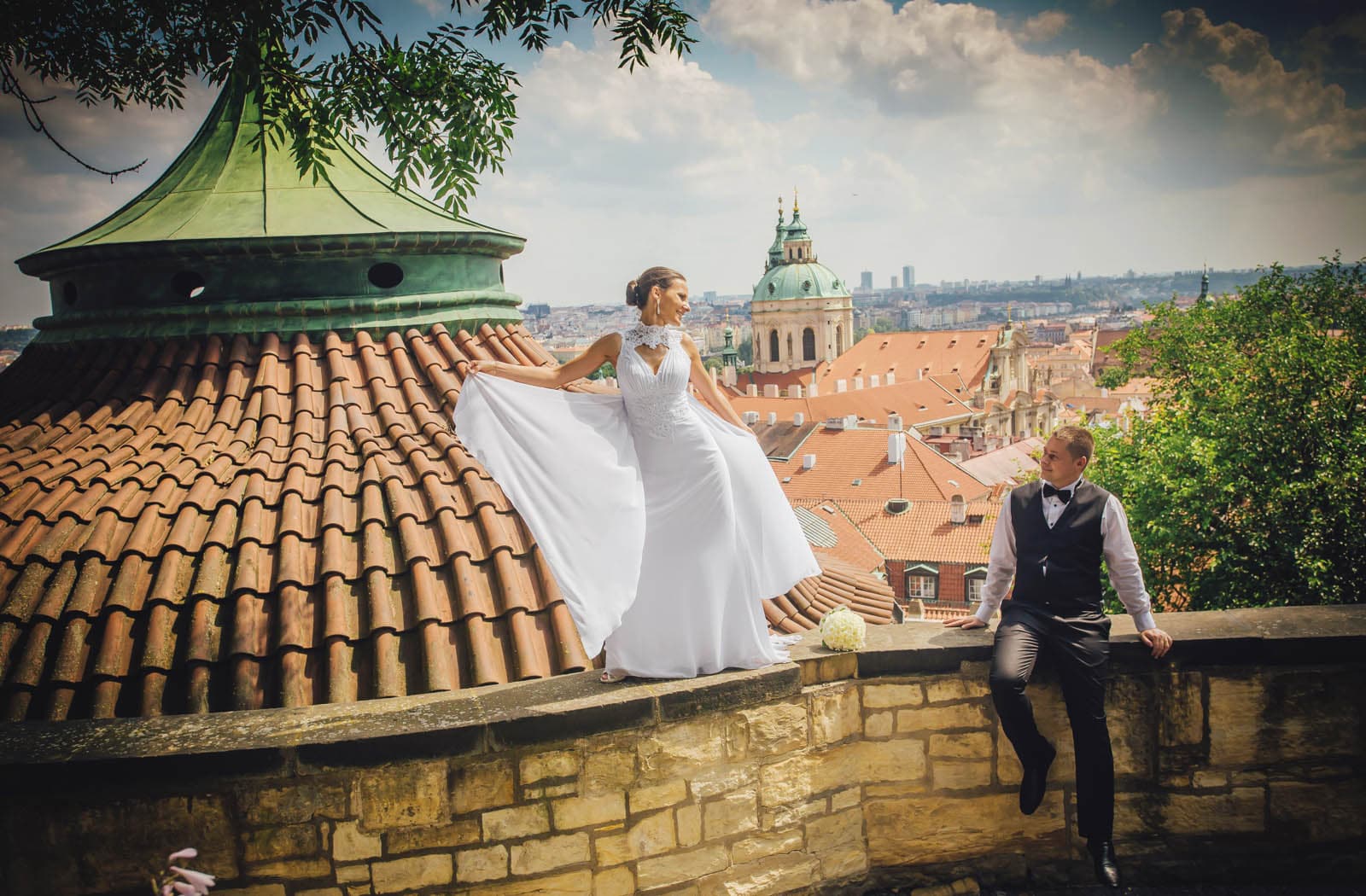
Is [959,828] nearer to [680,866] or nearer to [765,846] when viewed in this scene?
[765,846]

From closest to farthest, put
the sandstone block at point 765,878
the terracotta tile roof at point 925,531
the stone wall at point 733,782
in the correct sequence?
the stone wall at point 733,782 → the sandstone block at point 765,878 → the terracotta tile roof at point 925,531

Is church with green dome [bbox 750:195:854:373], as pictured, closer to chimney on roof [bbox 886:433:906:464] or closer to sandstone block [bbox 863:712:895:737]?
chimney on roof [bbox 886:433:906:464]

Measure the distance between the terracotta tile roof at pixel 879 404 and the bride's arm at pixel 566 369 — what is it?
69.8 metres

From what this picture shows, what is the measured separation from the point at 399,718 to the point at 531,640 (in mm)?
1167

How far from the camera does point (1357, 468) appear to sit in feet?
58.0

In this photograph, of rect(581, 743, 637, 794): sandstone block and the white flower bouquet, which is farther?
the white flower bouquet

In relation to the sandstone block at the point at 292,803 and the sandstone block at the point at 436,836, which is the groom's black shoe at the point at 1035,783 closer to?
the sandstone block at the point at 436,836

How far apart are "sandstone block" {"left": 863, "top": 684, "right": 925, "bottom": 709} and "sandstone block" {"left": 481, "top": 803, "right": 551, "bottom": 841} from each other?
137 cm

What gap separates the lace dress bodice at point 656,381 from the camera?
13.6 feet

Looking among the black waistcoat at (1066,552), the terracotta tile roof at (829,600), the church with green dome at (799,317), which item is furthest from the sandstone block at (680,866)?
the church with green dome at (799,317)

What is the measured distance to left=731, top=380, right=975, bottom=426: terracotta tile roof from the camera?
3081 inches

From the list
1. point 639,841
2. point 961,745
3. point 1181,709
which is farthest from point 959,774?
point 639,841

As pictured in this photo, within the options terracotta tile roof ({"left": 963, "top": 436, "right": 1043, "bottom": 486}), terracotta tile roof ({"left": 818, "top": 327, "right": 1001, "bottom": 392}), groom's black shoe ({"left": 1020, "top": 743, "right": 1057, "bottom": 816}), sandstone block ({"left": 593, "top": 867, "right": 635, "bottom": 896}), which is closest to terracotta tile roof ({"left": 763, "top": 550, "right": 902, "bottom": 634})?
groom's black shoe ({"left": 1020, "top": 743, "right": 1057, "bottom": 816})

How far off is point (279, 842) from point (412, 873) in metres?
0.45
